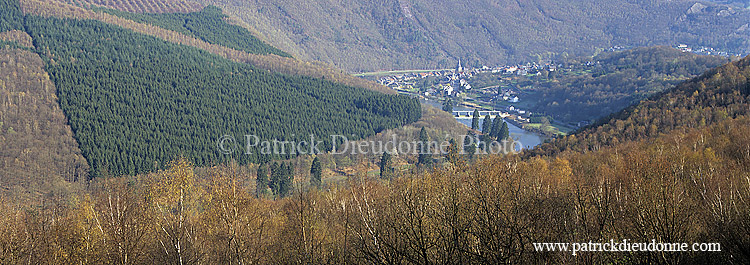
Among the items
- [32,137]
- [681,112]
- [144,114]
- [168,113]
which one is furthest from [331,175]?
[32,137]

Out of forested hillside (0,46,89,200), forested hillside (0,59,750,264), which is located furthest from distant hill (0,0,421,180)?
forested hillside (0,59,750,264)

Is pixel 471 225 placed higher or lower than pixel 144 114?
lower

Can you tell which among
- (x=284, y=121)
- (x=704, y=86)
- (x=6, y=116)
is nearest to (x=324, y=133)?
(x=284, y=121)

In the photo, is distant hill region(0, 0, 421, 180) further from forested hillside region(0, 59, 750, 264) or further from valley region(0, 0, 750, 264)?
forested hillside region(0, 59, 750, 264)

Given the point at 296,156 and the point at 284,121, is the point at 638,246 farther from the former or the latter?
the point at 284,121

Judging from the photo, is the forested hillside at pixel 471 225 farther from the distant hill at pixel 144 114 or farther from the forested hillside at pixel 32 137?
the distant hill at pixel 144 114

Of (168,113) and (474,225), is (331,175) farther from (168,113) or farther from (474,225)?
(474,225)

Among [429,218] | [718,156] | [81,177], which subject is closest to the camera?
[429,218]
